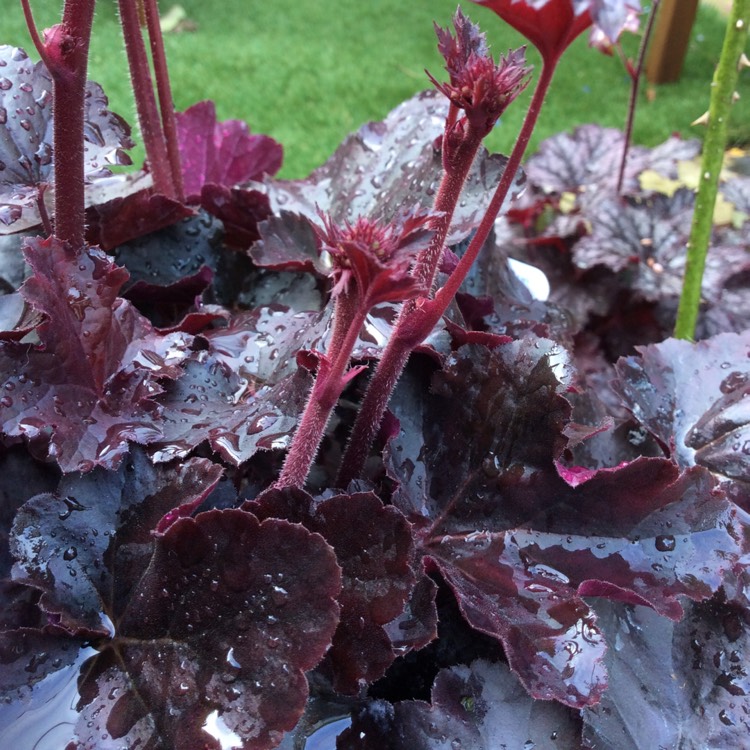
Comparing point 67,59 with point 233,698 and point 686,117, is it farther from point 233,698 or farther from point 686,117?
point 686,117

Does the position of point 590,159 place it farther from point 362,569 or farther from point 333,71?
point 333,71

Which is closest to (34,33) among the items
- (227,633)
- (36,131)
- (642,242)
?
(36,131)

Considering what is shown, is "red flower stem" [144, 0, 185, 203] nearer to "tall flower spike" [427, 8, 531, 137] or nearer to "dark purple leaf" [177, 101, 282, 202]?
"dark purple leaf" [177, 101, 282, 202]

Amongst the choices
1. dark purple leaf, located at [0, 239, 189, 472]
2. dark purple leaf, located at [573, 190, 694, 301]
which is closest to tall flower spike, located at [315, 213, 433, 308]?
dark purple leaf, located at [0, 239, 189, 472]

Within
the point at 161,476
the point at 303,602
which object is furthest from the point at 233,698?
the point at 161,476

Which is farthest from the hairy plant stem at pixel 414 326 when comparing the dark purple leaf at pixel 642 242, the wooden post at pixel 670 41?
the wooden post at pixel 670 41

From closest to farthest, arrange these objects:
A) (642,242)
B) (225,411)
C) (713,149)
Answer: (225,411) < (713,149) < (642,242)

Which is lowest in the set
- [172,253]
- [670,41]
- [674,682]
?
[674,682]

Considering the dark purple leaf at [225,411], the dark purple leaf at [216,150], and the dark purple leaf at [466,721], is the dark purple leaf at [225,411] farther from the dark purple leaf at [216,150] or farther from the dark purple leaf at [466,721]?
the dark purple leaf at [216,150]
